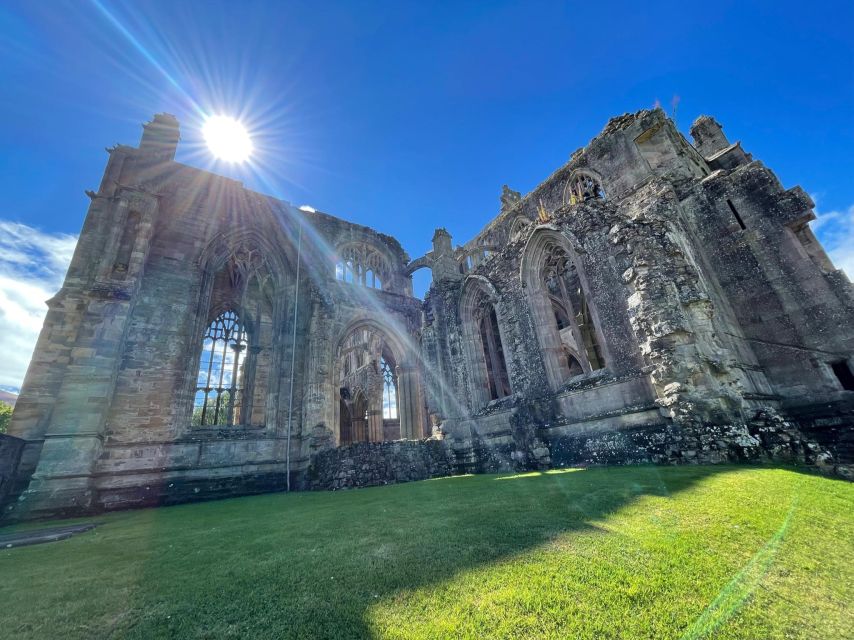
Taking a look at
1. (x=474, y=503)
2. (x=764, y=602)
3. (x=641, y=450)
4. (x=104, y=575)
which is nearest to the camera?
(x=764, y=602)

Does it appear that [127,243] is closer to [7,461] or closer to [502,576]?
[7,461]

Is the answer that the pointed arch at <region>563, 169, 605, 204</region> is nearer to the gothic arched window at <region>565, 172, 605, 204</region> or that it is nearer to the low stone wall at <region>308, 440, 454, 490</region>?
the gothic arched window at <region>565, 172, 605, 204</region>

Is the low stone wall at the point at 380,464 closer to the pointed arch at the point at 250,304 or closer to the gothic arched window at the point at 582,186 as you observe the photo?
the pointed arch at the point at 250,304

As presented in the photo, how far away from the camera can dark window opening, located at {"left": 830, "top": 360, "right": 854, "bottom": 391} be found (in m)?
7.70

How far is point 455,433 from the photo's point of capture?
11398 millimetres

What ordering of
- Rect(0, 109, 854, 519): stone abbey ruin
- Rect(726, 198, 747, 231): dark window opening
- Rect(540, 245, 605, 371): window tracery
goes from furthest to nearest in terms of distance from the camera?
Rect(540, 245, 605, 371): window tracery
Rect(726, 198, 747, 231): dark window opening
Rect(0, 109, 854, 519): stone abbey ruin

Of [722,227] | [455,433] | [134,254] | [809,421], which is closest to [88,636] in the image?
[455,433]

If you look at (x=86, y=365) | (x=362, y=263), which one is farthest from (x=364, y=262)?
(x=86, y=365)

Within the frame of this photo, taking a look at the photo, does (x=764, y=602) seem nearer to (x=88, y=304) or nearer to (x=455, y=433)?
(x=455, y=433)

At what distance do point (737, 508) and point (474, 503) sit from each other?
280 cm

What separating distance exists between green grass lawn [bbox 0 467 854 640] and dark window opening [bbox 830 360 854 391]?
606cm

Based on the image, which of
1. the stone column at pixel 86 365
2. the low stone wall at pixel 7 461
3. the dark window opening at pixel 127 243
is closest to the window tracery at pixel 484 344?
the stone column at pixel 86 365

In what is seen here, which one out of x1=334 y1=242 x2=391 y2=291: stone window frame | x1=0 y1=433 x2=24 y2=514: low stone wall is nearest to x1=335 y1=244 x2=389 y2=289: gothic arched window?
x1=334 y1=242 x2=391 y2=291: stone window frame

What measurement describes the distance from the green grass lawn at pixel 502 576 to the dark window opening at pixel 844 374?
6.06 m
